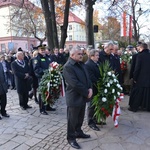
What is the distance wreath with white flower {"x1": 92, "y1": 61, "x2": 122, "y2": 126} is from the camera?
4785 millimetres

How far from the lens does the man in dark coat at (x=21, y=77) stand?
668 cm

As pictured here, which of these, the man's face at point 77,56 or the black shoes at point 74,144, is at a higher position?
the man's face at point 77,56

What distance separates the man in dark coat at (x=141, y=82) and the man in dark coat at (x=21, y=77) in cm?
327

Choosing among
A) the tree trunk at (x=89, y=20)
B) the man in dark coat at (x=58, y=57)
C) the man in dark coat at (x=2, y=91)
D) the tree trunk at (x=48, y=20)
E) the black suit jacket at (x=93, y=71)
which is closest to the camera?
the black suit jacket at (x=93, y=71)

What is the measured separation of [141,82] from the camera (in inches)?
249

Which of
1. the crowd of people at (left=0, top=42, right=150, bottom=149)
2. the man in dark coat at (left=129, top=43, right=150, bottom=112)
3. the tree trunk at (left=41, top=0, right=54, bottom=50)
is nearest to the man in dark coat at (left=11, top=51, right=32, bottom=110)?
the crowd of people at (left=0, top=42, right=150, bottom=149)

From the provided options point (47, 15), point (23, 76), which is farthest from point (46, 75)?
point (47, 15)

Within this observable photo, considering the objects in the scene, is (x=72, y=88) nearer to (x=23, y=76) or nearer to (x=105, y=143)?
(x=105, y=143)

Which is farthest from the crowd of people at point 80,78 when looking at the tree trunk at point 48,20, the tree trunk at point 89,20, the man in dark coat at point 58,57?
the tree trunk at point 48,20

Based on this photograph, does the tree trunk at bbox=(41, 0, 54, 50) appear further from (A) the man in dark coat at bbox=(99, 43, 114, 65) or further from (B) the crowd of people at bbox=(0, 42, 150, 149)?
(A) the man in dark coat at bbox=(99, 43, 114, 65)

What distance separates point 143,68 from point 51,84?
2652 mm

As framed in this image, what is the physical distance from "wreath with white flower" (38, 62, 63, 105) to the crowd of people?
0.26 m

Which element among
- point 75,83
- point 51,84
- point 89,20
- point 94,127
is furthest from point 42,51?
point 89,20

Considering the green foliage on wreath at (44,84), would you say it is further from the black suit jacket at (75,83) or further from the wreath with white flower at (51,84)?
the black suit jacket at (75,83)
